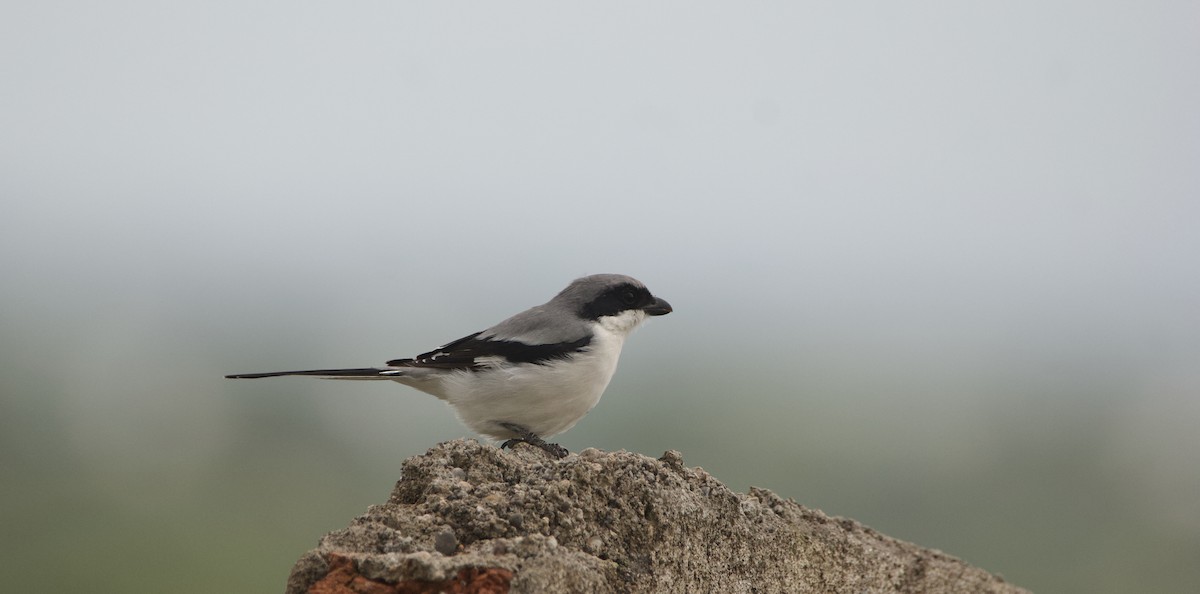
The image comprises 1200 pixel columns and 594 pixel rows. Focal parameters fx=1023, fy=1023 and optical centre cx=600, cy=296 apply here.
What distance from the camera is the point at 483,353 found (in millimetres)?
6609

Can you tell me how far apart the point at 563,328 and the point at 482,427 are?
2.71 feet

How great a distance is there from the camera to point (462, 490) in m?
4.55

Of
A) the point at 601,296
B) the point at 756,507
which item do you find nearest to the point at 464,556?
the point at 756,507

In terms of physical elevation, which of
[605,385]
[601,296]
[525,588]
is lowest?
[525,588]

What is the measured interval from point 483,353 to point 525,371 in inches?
13.8

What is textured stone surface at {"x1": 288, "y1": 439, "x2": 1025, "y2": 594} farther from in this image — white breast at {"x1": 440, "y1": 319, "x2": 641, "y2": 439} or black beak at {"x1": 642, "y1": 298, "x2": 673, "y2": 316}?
black beak at {"x1": 642, "y1": 298, "x2": 673, "y2": 316}

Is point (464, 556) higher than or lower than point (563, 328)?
lower

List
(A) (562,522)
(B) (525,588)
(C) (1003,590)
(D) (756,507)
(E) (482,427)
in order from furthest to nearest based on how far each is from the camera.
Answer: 1. (E) (482,427)
2. (C) (1003,590)
3. (D) (756,507)
4. (A) (562,522)
5. (B) (525,588)

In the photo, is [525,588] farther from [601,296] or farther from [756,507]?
[601,296]

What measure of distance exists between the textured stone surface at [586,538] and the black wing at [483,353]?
1073 millimetres

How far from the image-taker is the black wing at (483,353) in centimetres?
652

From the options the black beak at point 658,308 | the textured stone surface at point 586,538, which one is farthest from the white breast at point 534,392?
the textured stone surface at point 586,538

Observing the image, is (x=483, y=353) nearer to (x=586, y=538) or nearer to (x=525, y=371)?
(x=525, y=371)

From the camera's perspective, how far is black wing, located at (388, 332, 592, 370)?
6516mm
